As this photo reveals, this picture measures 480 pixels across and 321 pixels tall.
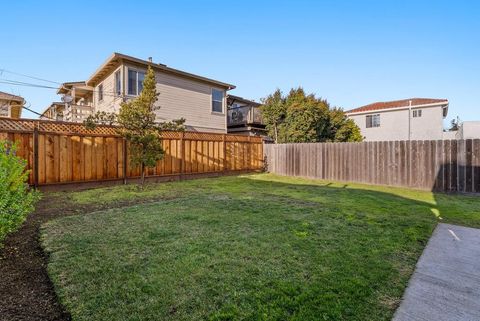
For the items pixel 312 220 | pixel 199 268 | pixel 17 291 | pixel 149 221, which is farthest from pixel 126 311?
pixel 312 220

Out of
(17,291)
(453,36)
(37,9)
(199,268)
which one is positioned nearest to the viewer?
(17,291)

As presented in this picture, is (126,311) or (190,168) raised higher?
(190,168)

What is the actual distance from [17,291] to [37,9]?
12.1 metres

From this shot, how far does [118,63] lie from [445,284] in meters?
14.0

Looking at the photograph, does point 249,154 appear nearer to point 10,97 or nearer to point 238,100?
point 238,100

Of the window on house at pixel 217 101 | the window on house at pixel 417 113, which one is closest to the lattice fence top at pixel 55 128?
the window on house at pixel 217 101

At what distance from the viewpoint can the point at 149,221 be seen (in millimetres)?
4340

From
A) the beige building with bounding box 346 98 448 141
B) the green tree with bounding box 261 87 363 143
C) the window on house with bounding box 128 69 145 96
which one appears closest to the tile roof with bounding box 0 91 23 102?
the window on house with bounding box 128 69 145 96

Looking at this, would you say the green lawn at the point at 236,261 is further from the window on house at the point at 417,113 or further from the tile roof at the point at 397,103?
the tile roof at the point at 397,103

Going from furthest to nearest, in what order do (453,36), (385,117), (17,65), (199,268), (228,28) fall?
(385,117) < (17,65) < (228,28) < (453,36) < (199,268)

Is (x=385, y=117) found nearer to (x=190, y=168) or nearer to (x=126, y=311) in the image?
(x=190, y=168)

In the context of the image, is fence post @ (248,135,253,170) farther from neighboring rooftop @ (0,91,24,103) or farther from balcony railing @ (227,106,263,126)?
neighboring rooftop @ (0,91,24,103)

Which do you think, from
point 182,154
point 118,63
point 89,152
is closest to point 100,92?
point 118,63

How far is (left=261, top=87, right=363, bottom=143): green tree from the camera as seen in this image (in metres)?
16.2
